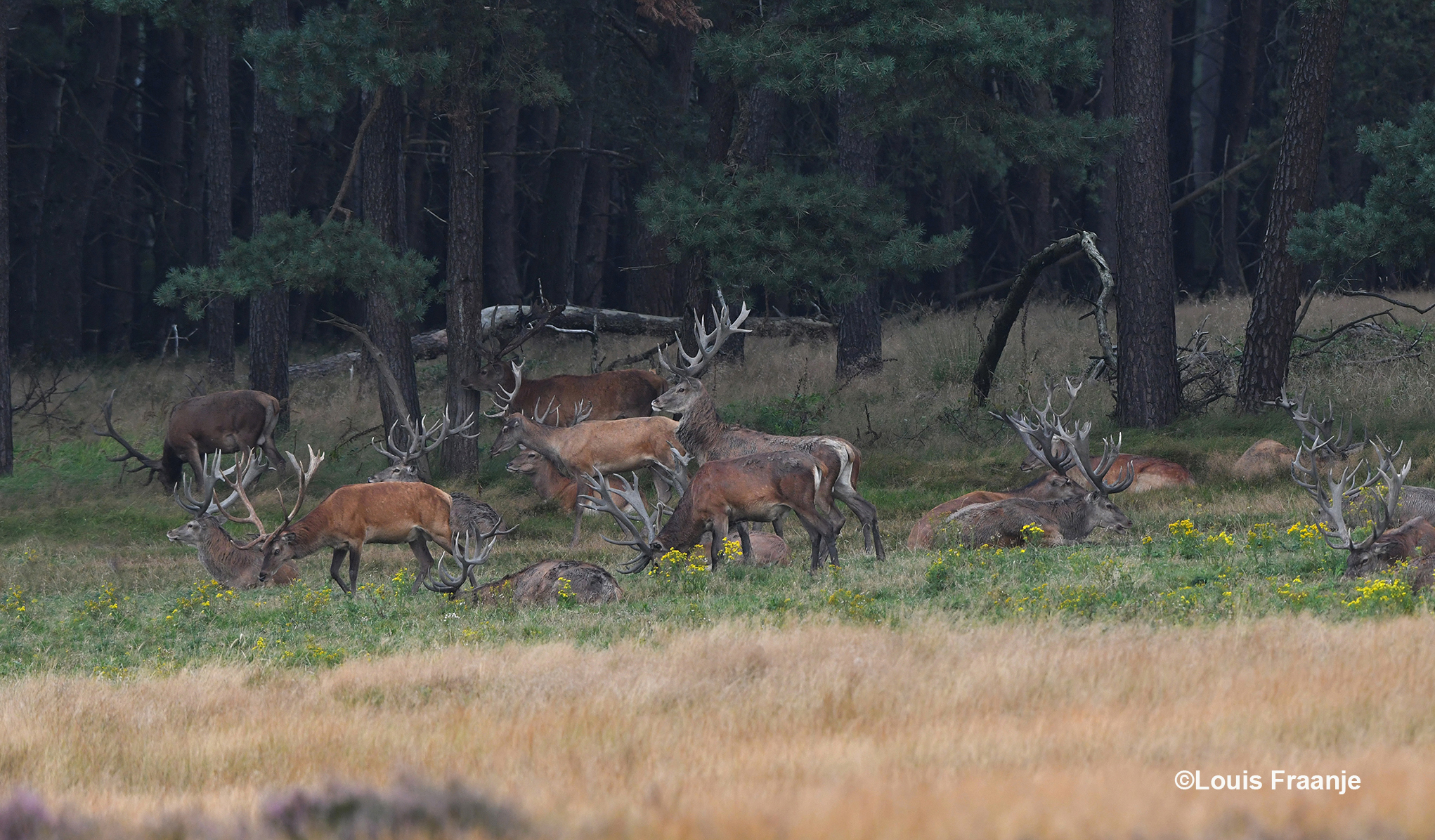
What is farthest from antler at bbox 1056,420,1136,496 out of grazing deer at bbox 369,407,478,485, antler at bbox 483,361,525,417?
antler at bbox 483,361,525,417

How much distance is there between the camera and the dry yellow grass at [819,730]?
476cm

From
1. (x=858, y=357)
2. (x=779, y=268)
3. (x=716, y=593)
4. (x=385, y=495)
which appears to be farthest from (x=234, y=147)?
(x=716, y=593)

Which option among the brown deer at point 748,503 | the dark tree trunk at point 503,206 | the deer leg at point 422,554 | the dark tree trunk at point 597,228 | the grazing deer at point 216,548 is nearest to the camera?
the brown deer at point 748,503

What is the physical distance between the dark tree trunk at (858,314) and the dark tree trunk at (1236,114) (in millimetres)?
12331

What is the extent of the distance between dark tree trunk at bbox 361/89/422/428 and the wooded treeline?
5 centimetres

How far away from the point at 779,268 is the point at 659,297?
10.7 metres

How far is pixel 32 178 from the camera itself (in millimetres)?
34906

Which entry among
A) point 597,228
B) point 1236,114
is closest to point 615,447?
point 597,228

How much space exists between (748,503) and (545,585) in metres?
1.75

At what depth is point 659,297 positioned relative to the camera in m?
29.2

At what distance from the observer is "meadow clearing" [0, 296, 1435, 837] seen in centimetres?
504

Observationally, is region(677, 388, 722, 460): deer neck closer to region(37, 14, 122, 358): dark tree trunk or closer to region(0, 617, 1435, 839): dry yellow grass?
region(0, 617, 1435, 839): dry yellow grass

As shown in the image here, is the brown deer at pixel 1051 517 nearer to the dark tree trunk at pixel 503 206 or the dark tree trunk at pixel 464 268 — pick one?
the dark tree trunk at pixel 464 268

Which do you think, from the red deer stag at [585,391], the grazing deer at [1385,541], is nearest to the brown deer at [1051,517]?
the grazing deer at [1385,541]
